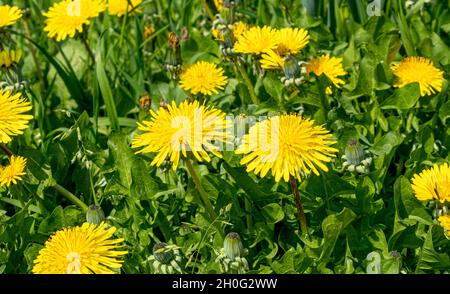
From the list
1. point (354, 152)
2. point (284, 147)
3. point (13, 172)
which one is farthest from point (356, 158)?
point (13, 172)

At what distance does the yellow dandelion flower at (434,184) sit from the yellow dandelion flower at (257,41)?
1.97 feet

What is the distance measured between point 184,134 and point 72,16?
0.95 meters

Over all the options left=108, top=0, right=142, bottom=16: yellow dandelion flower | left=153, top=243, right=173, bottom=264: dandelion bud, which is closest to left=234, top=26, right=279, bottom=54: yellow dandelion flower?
left=108, top=0, right=142, bottom=16: yellow dandelion flower

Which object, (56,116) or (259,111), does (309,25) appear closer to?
(259,111)

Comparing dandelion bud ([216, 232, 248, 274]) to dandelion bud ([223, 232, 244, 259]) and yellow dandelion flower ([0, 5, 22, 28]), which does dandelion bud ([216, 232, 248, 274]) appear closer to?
dandelion bud ([223, 232, 244, 259])

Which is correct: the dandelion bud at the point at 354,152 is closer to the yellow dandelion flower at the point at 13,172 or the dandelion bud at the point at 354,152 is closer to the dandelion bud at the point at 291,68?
the dandelion bud at the point at 291,68

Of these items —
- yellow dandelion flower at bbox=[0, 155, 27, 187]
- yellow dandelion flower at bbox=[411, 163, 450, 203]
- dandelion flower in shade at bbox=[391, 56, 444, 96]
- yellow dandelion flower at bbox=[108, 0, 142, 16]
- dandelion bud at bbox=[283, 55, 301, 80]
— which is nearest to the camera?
yellow dandelion flower at bbox=[411, 163, 450, 203]

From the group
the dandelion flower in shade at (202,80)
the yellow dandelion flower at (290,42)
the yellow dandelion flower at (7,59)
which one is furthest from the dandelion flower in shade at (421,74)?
the yellow dandelion flower at (7,59)

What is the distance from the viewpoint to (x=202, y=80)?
7.14 ft

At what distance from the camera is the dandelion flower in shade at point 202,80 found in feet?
7.11

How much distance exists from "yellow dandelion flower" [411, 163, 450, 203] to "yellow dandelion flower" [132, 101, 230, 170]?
48 cm

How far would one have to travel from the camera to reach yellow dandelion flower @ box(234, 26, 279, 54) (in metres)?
2.14

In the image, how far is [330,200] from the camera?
6.37 ft

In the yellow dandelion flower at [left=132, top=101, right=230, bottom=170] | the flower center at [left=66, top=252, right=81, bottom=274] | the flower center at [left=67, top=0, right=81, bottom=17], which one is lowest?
the flower center at [left=66, top=252, right=81, bottom=274]
